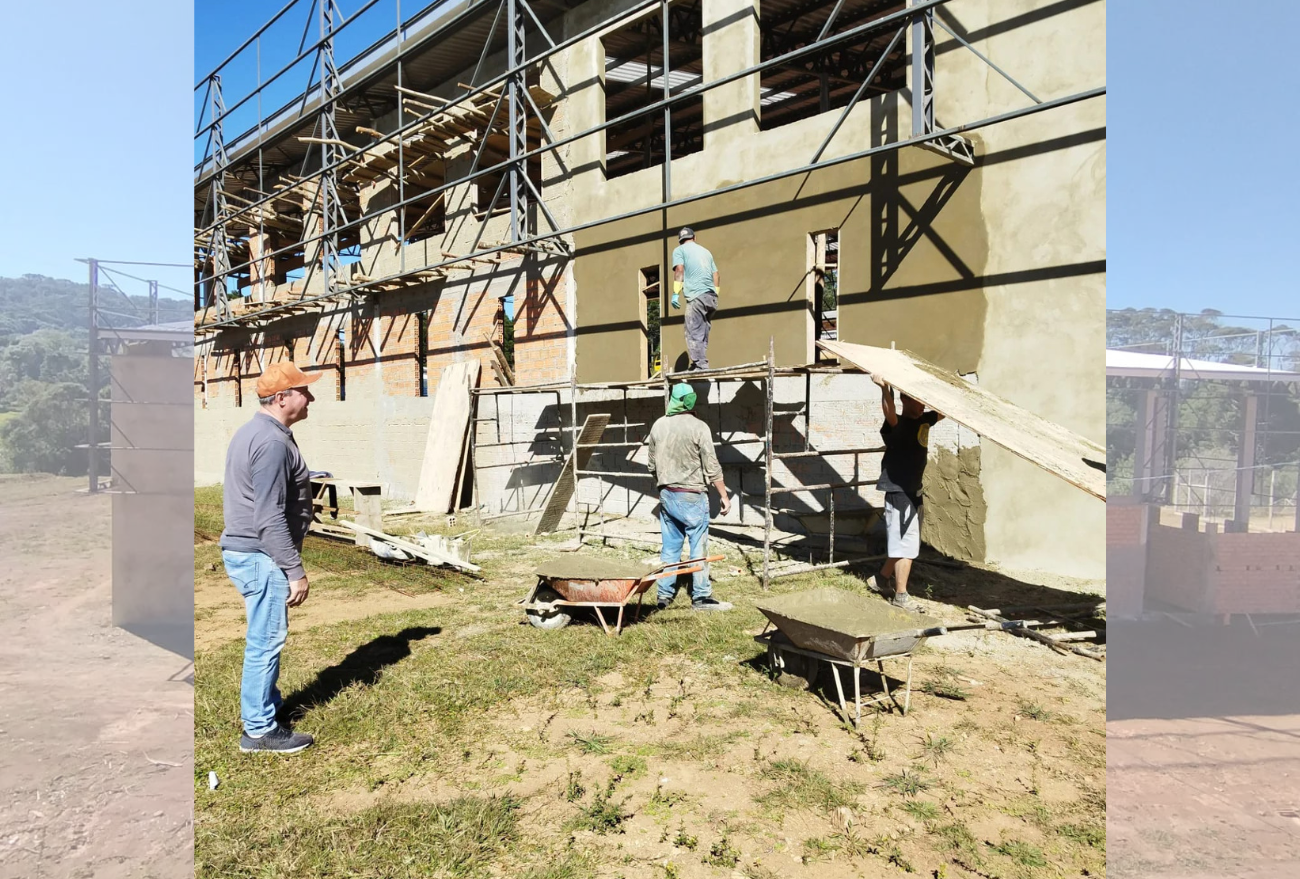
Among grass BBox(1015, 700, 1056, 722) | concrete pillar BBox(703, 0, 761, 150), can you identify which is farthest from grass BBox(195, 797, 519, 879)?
concrete pillar BBox(703, 0, 761, 150)

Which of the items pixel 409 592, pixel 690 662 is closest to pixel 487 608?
pixel 409 592

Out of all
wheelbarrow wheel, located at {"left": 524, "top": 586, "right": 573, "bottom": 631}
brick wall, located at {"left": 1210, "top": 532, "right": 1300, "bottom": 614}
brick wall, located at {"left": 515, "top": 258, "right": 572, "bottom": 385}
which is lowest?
wheelbarrow wheel, located at {"left": 524, "top": 586, "right": 573, "bottom": 631}

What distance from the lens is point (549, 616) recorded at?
6441mm

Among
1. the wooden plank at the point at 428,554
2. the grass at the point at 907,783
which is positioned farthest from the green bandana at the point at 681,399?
the grass at the point at 907,783

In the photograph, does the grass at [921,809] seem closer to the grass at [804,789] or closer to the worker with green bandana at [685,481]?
the grass at [804,789]

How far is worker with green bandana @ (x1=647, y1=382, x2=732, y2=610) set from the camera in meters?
6.82

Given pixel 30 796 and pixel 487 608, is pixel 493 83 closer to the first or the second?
pixel 487 608

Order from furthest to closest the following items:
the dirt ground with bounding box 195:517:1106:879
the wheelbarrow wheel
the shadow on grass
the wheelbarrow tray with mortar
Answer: the wheelbarrow wheel
the shadow on grass
the wheelbarrow tray with mortar
the dirt ground with bounding box 195:517:1106:879

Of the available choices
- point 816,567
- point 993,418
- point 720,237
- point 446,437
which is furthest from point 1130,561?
point 446,437

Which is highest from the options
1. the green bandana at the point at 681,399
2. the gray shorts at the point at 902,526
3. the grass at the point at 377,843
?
the green bandana at the point at 681,399

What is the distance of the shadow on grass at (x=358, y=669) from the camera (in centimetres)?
485

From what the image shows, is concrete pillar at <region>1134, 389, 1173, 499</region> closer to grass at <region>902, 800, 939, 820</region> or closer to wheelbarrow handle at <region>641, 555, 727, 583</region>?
grass at <region>902, 800, 939, 820</region>

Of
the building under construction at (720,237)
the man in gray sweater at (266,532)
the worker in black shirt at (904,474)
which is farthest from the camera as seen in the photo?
the building under construction at (720,237)

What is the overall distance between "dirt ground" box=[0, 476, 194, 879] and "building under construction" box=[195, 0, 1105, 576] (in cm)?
575
